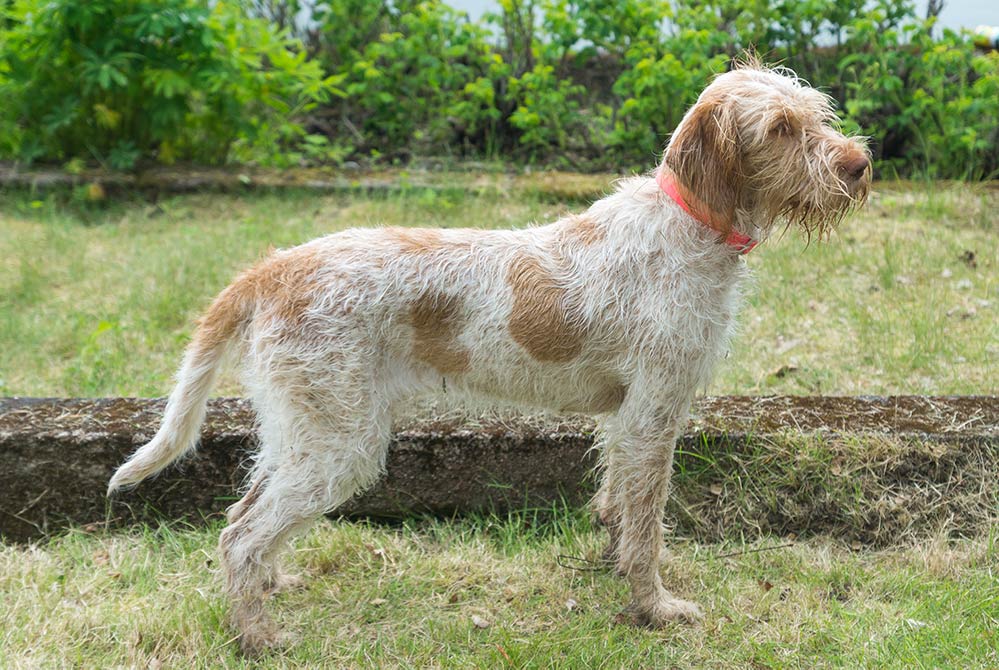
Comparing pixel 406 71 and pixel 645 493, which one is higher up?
pixel 406 71

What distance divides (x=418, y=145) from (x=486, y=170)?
104cm

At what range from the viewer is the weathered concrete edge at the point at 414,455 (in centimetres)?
382

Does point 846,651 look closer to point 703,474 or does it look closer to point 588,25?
point 703,474

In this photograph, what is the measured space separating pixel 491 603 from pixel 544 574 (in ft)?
0.84

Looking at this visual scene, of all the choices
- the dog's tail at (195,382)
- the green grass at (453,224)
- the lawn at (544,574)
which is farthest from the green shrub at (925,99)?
the dog's tail at (195,382)

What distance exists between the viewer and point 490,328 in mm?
3199

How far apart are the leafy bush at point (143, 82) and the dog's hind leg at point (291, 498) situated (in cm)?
480

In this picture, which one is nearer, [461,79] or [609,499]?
[609,499]

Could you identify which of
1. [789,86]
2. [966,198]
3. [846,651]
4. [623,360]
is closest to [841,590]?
[846,651]

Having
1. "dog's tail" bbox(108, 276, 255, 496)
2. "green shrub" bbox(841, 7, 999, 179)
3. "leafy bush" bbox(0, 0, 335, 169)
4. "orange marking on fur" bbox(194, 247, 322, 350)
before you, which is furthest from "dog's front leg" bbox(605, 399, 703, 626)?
"leafy bush" bbox(0, 0, 335, 169)

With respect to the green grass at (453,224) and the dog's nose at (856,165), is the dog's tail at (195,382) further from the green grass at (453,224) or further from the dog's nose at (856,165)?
the dog's nose at (856,165)

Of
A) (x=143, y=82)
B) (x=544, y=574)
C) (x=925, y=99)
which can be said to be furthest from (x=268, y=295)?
(x=925, y=99)

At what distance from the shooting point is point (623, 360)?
10.7ft

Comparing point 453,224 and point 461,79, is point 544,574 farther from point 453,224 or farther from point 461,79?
point 461,79
